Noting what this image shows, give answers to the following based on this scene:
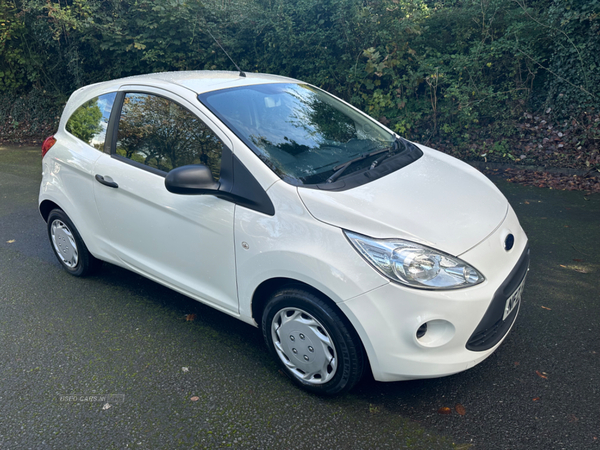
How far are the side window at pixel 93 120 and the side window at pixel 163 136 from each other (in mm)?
222

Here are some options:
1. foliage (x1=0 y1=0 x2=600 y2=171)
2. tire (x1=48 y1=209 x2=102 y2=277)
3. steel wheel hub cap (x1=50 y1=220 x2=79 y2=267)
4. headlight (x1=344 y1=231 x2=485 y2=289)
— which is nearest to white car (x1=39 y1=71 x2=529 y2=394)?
headlight (x1=344 y1=231 x2=485 y2=289)

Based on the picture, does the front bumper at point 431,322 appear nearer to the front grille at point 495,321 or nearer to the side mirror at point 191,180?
the front grille at point 495,321

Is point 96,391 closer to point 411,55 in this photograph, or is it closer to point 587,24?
point 411,55

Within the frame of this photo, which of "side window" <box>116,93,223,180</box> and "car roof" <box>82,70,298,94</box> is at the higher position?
"car roof" <box>82,70,298,94</box>

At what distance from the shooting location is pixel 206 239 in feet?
9.48

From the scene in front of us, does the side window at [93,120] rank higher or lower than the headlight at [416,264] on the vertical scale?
higher

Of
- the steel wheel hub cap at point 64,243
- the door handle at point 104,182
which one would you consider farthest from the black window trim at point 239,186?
the steel wheel hub cap at point 64,243

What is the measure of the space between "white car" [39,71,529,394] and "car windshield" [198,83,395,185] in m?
0.01

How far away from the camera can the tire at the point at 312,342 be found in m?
2.47

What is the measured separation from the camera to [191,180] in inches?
104

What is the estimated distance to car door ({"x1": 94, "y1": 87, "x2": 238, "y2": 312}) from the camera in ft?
9.42

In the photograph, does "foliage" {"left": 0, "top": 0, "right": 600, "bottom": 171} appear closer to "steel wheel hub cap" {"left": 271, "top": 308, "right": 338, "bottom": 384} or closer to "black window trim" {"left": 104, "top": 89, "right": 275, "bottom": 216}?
"black window trim" {"left": 104, "top": 89, "right": 275, "bottom": 216}

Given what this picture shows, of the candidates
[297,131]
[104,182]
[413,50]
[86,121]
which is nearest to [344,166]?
[297,131]

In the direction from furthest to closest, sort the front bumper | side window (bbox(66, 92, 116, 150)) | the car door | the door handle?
side window (bbox(66, 92, 116, 150))
the door handle
the car door
the front bumper
